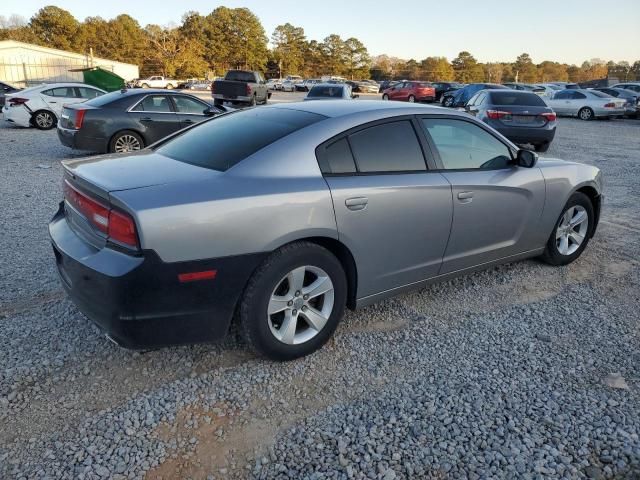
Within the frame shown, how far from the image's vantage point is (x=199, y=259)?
2543 millimetres

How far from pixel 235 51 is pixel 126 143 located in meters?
86.0

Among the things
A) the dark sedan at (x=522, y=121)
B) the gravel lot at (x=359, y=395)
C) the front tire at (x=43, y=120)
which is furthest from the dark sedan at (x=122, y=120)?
the dark sedan at (x=522, y=121)

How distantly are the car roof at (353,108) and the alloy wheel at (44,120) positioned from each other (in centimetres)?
1363

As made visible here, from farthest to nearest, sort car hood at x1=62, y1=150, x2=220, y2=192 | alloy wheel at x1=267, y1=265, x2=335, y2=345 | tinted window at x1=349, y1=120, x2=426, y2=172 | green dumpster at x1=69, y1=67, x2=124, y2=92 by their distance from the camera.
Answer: green dumpster at x1=69, y1=67, x2=124, y2=92 < tinted window at x1=349, y1=120, x2=426, y2=172 < alloy wheel at x1=267, y1=265, x2=335, y2=345 < car hood at x1=62, y1=150, x2=220, y2=192

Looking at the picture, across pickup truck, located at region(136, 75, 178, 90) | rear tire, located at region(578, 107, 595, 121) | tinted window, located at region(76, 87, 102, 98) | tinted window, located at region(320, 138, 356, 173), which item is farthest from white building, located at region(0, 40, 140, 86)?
tinted window, located at region(320, 138, 356, 173)

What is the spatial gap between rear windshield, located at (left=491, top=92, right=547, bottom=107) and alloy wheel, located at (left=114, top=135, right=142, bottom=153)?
8.20m

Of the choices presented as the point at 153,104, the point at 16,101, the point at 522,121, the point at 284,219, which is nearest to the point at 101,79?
the point at 16,101

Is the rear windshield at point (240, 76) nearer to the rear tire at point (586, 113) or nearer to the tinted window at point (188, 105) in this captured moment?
the tinted window at point (188, 105)

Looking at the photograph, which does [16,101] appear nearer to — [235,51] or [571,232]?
[571,232]

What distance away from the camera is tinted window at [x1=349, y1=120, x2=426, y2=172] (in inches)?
127

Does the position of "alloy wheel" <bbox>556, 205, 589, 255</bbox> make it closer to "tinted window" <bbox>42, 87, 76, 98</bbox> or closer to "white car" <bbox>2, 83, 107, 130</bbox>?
"white car" <bbox>2, 83, 107, 130</bbox>

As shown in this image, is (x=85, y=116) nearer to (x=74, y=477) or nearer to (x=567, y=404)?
(x=74, y=477)

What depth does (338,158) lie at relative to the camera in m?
3.11

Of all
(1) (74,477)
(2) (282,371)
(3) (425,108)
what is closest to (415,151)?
(3) (425,108)
